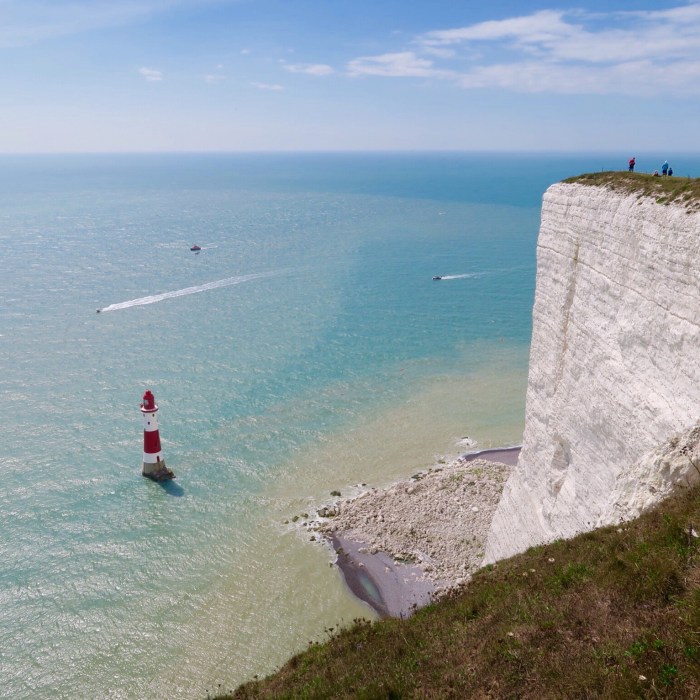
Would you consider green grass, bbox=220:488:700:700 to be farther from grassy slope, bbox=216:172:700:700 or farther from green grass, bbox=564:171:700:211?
green grass, bbox=564:171:700:211

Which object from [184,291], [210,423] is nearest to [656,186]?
[210,423]

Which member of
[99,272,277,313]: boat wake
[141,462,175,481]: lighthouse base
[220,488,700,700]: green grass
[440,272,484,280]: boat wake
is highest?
[220,488,700,700]: green grass

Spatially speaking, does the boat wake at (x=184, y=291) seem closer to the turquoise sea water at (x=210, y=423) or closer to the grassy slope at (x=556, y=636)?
the turquoise sea water at (x=210, y=423)

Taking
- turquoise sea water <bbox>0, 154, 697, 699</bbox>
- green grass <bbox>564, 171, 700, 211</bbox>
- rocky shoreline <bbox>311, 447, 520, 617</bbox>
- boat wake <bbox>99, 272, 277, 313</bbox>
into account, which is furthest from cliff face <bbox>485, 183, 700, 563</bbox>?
boat wake <bbox>99, 272, 277, 313</bbox>

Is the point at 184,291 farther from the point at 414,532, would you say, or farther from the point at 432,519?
the point at 414,532

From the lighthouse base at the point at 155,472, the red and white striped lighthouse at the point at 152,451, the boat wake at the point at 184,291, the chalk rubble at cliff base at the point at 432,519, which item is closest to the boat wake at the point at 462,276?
the boat wake at the point at 184,291

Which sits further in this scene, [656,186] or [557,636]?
[656,186]
